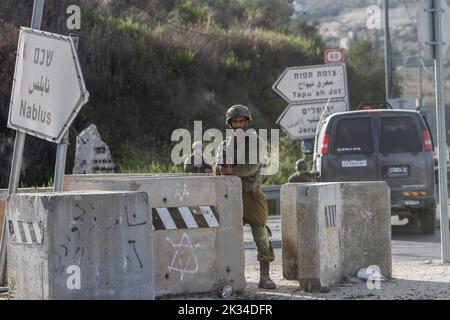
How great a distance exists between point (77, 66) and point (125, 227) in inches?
65.1

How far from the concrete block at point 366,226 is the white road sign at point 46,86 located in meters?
3.37

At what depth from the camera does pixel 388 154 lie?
62.7ft

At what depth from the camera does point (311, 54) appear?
42750mm

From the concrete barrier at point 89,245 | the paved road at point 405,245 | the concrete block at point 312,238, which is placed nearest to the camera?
the concrete barrier at point 89,245

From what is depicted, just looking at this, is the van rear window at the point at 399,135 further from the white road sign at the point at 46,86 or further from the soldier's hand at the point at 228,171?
the white road sign at the point at 46,86

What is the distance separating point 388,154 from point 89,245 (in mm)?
11351

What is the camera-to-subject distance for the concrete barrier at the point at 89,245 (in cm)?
836

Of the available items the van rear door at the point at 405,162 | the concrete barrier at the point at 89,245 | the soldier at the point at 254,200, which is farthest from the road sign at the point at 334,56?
the concrete barrier at the point at 89,245

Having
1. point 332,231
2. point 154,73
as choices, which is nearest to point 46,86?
point 332,231

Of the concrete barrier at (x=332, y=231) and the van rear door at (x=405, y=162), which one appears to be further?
the van rear door at (x=405, y=162)

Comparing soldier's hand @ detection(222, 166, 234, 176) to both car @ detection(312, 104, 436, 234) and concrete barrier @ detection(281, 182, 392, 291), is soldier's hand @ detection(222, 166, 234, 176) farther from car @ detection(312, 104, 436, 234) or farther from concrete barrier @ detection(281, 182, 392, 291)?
car @ detection(312, 104, 436, 234)

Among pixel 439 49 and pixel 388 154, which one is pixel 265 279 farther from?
pixel 388 154
